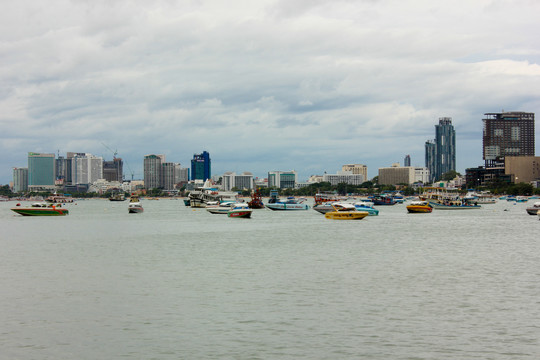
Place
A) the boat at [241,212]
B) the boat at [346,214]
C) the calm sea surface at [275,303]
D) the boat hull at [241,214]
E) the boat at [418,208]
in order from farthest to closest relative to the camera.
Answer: the boat at [418,208], the boat hull at [241,214], the boat at [241,212], the boat at [346,214], the calm sea surface at [275,303]

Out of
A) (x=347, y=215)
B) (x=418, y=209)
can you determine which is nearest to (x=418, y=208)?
(x=418, y=209)

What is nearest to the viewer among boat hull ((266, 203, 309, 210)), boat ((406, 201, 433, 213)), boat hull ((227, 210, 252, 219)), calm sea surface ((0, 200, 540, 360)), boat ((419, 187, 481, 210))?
calm sea surface ((0, 200, 540, 360))

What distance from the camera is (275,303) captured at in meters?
31.5

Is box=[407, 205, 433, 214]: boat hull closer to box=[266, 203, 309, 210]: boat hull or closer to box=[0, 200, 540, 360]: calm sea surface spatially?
box=[266, 203, 309, 210]: boat hull

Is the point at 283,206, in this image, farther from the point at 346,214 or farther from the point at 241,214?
the point at 346,214

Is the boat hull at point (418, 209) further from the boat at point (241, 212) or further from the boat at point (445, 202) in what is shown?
the boat at point (241, 212)

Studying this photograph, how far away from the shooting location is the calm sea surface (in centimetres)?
2322

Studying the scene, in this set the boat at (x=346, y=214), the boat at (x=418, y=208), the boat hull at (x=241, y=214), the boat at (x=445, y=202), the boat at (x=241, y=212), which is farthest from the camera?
the boat at (x=445, y=202)

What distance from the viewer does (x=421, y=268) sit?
44.1 metres

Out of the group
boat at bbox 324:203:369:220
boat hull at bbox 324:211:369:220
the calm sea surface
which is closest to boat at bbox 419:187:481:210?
boat at bbox 324:203:369:220

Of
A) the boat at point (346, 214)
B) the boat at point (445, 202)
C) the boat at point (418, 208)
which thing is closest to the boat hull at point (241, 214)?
the boat at point (346, 214)

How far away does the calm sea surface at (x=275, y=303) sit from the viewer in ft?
76.2

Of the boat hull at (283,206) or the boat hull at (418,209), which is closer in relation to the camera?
the boat hull at (418,209)

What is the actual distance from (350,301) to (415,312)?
397cm
